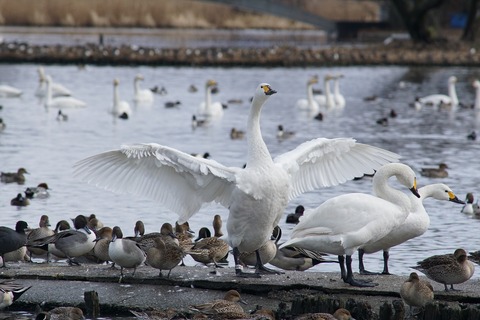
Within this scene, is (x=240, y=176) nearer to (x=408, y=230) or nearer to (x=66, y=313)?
(x=408, y=230)

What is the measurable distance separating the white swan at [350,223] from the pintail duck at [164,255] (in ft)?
2.96

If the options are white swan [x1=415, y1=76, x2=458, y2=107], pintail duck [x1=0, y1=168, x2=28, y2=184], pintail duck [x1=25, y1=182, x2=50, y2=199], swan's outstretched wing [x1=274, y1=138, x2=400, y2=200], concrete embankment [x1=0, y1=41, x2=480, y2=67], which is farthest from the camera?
concrete embankment [x1=0, y1=41, x2=480, y2=67]

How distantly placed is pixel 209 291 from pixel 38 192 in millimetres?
6845

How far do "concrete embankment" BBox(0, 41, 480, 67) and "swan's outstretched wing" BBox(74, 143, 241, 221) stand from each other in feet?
118

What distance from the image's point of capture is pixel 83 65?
1767 inches

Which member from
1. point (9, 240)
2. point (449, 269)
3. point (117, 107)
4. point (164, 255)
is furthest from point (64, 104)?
point (449, 269)

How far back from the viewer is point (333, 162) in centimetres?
988

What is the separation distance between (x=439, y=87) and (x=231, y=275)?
1148 inches

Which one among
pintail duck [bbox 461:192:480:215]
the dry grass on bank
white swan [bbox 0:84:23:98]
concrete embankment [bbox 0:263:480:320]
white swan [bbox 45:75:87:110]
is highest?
the dry grass on bank

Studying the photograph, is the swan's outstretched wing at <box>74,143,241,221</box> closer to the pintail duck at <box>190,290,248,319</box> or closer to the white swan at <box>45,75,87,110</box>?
the pintail duck at <box>190,290,248,319</box>

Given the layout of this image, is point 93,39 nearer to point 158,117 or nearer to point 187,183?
point 158,117

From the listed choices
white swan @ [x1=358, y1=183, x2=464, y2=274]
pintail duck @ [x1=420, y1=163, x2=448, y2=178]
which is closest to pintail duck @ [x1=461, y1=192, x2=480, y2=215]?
pintail duck @ [x1=420, y1=163, x2=448, y2=178]

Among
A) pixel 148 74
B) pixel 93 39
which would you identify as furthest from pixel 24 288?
pixel 93 39

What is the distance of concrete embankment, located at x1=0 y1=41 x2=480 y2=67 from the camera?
45688 mm
